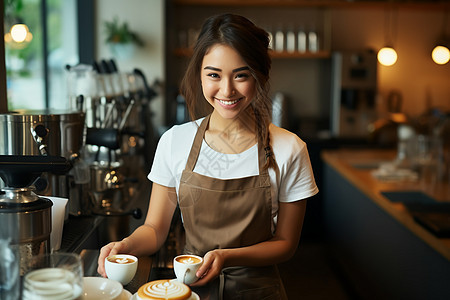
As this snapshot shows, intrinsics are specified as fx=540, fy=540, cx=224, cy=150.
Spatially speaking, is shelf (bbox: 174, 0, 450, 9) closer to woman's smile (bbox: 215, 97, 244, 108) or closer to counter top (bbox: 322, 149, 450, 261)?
counter top (bbox: 322, 149, 450, 261)

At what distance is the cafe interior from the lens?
1506 millimetres

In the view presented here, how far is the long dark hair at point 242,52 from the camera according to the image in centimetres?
134

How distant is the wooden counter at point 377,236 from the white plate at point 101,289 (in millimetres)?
1493

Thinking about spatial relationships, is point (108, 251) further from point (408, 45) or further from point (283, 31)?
point (408, 45)

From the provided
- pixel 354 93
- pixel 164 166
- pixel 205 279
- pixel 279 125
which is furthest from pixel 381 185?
pixel 205 279

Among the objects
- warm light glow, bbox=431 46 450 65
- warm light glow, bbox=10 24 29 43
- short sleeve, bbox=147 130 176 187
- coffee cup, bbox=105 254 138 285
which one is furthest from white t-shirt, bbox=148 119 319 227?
warm light glow, bbox=431 46 450 65

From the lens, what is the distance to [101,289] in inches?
42.8

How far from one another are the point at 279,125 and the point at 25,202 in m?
1.03

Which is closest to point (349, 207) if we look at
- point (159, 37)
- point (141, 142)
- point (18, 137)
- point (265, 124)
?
point (141, 142)

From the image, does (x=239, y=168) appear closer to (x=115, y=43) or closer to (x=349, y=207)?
(x=349, y=207)

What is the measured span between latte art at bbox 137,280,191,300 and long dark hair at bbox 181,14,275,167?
0.51 meters

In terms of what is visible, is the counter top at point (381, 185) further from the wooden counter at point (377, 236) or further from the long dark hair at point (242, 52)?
the long dark hair at point (242, 52)

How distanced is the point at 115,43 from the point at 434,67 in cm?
338

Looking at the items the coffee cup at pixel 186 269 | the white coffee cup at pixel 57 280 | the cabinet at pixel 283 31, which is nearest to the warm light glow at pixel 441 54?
the cabinet at pixel 283 31
